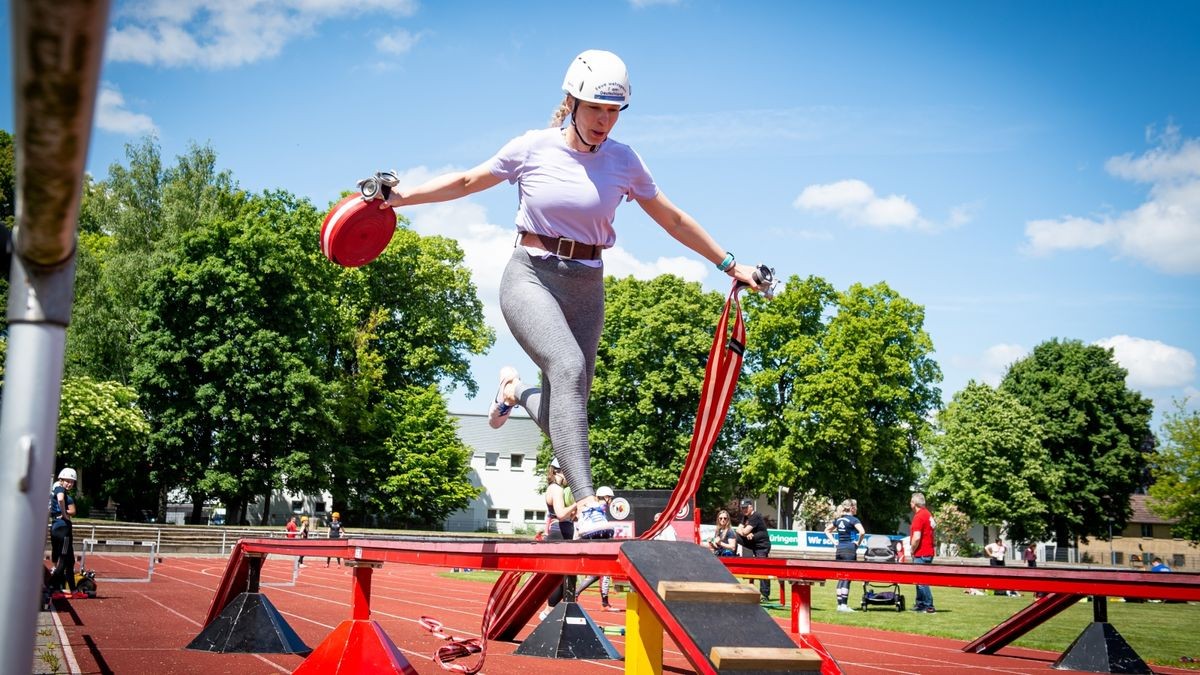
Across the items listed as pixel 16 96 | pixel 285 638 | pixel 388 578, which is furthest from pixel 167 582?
pixel 16 96

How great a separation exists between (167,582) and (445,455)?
110 feet

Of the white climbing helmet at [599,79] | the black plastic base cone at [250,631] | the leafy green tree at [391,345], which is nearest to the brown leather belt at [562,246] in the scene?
the white climbing helmet at [599,79]

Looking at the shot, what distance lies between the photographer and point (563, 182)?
4.79 m

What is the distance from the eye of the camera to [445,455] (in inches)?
2098

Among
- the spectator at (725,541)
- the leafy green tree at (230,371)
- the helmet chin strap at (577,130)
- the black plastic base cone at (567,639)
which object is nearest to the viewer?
the helmet chin strap at (577,130)

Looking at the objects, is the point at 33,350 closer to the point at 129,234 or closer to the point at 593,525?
the point at 593,525

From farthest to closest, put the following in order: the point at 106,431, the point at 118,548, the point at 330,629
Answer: the point at 106,431, the point at 118,548, the point at 330,629

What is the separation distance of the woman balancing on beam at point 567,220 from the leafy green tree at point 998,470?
5526 cm

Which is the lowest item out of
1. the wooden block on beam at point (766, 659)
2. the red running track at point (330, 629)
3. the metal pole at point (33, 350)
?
the red running track at point (330, 629)

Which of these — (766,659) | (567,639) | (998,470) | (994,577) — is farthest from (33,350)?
(998,470)

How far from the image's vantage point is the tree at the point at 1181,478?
145ft

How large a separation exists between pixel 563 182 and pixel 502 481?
74419mm

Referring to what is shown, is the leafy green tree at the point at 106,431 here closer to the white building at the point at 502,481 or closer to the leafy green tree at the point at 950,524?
the white building at the point at 502,481

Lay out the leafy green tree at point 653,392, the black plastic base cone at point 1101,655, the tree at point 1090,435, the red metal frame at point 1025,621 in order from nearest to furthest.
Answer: the black plastic base cone at point 1101,655, the red metal frame at point 1025,621, the leafy green tree at point 653,392, the tree at point 1090,435
